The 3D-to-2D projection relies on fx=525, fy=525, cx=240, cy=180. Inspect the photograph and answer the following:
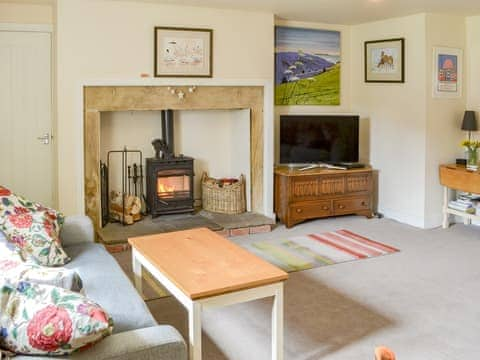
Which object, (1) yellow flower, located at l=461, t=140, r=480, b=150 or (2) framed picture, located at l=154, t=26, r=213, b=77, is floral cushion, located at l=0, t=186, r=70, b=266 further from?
(1) yellow flower, located at l=461, t=140, r=480, b=150

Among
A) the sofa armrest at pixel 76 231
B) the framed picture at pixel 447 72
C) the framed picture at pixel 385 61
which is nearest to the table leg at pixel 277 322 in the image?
the sofa armrest at pixel 76 231

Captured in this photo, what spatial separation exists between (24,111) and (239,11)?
2389 millimetres

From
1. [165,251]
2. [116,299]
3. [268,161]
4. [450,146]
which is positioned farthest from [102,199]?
[450,146]

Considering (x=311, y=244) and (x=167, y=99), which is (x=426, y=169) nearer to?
(x=311, y=244)

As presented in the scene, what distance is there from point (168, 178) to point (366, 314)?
284 centimetres

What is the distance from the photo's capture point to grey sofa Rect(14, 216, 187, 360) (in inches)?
70.2

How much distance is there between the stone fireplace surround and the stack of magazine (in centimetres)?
194

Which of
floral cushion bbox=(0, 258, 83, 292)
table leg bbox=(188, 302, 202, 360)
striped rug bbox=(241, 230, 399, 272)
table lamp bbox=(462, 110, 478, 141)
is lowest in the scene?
striped rug bbox=(241, 230, 399, 272)

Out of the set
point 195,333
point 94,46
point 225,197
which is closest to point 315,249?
point 225,197

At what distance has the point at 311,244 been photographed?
16.3ft

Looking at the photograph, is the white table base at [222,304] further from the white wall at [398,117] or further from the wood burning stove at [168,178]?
the white wall at [398,117]

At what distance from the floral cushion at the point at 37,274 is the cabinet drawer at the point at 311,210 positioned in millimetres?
3734

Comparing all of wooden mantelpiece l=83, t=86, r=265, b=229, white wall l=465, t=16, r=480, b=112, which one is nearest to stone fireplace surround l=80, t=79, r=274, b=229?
wooden mantelpiece l=83, t=86, r=265, b=229

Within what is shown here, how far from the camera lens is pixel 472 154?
5.34 meters
